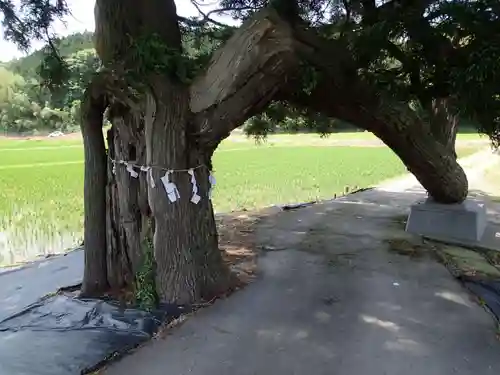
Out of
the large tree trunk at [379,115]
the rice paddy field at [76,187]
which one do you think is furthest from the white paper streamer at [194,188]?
the rice paddy field at [76,187]

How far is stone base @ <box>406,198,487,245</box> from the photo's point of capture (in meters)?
6.26

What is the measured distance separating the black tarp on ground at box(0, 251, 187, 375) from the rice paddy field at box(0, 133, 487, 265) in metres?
2.37

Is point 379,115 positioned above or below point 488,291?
above

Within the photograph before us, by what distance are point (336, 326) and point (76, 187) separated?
988 centimetres

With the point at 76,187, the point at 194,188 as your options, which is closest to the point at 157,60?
the point at 194,188

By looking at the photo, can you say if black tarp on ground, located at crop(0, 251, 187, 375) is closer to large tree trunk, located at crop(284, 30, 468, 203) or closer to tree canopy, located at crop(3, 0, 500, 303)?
tree canopy, located at crop(3, 0, 500, 303)

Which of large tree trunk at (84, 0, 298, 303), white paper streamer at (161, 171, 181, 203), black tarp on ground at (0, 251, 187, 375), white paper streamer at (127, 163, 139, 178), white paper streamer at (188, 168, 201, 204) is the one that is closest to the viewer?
black tarp on ground at (0, 251, 187, 375)

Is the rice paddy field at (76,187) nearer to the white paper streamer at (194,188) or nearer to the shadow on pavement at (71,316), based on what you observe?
the shadow on pavement at (71,316)

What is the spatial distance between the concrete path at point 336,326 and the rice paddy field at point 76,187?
11.2 ft

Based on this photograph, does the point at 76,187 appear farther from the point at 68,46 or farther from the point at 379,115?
the point at 379,115

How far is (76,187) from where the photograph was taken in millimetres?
12250

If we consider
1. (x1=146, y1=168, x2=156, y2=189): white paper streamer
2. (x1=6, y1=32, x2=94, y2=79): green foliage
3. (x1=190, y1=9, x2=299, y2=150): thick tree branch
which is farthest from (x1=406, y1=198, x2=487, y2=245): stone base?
(x1=6, y1=32, x2=94, y2=79): green foliage

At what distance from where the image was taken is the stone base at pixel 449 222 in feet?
20.5

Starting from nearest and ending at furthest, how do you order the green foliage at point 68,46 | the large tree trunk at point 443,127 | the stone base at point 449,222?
1. the green foliage at point 68,46
2. the stone base at point 449,222
3. the large tree trunk at point 443,127
